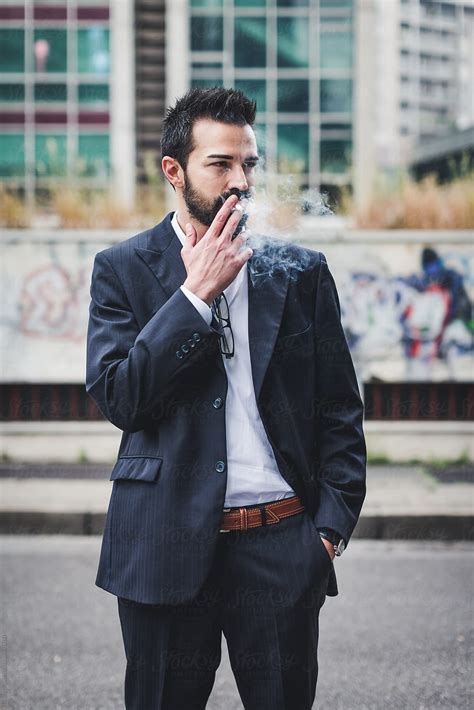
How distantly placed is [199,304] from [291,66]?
11.9m

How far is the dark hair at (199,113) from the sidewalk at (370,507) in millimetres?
4969

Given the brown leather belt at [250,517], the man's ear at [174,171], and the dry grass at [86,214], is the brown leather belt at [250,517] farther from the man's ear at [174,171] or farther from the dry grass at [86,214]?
the dry grass at [86,214]

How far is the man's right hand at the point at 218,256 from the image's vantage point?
215cm

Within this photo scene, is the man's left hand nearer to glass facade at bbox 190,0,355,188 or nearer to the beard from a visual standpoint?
the beard

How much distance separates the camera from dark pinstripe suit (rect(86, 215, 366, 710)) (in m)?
2.17

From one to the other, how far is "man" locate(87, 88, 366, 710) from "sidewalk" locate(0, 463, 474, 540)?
4.70m

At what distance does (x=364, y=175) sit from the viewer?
1289 centimetres

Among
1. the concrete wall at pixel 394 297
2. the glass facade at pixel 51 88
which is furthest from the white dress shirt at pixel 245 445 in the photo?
the glass facade at pixel 51 88

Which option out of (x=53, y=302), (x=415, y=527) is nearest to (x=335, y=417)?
(x=415, y=527)

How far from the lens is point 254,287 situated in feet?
7.75

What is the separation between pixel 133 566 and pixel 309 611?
44cm

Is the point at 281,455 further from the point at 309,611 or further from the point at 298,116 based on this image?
the point at 298,116

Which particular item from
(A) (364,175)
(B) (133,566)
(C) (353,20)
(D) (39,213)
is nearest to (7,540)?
(D) (39,213)

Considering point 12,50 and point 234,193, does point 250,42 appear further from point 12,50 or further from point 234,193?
point 234,193
